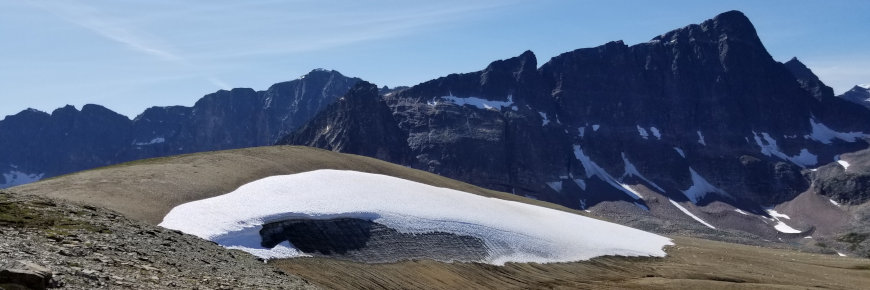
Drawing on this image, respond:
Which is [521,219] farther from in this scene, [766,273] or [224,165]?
[224,165]

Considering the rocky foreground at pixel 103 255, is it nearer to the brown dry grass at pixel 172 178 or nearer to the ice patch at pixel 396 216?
the brown dry grass at pixel 172 178

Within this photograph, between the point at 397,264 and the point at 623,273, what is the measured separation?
32.0 meters

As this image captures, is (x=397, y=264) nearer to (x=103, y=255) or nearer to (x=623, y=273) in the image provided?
(x=623, y=273)

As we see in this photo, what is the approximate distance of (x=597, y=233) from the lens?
Answer: 103 meters

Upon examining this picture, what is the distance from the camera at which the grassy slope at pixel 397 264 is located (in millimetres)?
56719

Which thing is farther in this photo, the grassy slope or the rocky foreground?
the grassy slope

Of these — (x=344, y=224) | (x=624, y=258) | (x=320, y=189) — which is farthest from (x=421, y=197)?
(x=624, y=258)

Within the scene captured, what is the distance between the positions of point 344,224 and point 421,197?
21.2 meters

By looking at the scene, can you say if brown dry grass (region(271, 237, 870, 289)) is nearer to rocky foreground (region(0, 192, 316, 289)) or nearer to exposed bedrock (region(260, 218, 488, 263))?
exposed bedrock (region(260, 218, 488, 263))

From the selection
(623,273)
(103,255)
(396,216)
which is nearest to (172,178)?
(396,216)

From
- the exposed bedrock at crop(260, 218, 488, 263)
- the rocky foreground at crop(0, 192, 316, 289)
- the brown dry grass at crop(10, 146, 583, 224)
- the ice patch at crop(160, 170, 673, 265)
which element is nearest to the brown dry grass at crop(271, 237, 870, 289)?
the exposed bedrock at crop(260, 218, 488, 263)

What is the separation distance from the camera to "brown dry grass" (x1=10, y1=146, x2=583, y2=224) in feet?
185

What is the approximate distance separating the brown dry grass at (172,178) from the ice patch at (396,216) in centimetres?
196

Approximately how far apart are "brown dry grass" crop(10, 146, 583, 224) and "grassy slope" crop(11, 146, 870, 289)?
91 mm
